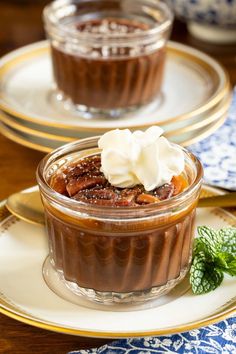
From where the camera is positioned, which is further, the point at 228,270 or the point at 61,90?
the point at 61,90

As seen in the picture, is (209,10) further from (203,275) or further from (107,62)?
(203,275)

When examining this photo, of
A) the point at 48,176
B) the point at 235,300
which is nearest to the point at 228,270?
the point at 235,300

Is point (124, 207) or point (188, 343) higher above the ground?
point (124, 207)

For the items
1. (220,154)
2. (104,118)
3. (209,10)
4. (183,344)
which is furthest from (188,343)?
(209,10)

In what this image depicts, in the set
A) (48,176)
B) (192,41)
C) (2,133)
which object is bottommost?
(192,41)

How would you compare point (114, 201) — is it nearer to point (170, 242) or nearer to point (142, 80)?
point (170, 242)

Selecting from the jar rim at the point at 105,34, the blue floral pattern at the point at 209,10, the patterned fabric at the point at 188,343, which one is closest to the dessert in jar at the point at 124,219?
the patterned fabric at the point at 188,343
